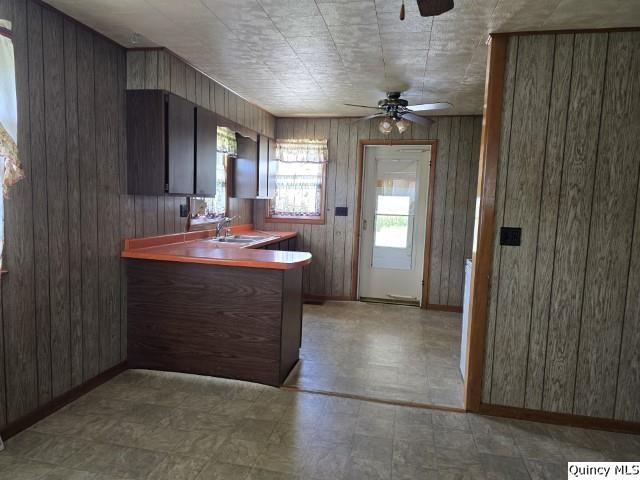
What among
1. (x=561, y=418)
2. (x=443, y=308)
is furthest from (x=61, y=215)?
(x=443, y=308)

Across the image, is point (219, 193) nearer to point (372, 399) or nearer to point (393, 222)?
point (393, 222)

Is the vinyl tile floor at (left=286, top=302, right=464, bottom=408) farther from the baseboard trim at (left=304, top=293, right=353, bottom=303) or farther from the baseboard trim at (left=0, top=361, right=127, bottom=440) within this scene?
the baseboard trim at (left=0, top=361, right=127, bottom=440)

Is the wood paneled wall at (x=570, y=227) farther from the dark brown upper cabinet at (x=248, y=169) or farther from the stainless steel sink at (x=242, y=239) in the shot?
the dark brown upper cabinet at (x=248, y=169)

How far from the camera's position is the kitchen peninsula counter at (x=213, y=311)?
9.53 ft

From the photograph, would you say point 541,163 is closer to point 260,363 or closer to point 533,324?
point 533,324

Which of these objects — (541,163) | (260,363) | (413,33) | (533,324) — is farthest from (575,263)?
(260,363)

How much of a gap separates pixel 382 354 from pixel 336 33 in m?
2.51

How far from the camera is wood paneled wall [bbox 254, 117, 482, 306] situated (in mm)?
5016

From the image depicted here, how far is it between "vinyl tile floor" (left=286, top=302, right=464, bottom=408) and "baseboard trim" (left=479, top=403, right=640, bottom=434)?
0.71 feet

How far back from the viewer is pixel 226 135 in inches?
173

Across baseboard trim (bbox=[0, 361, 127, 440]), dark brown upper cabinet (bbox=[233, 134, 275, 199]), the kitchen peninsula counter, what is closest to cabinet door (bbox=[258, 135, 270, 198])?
dark brown upper cabinet (bbox=[233, 134, 275, 199])

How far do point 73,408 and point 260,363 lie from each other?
115cm

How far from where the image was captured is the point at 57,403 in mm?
2537

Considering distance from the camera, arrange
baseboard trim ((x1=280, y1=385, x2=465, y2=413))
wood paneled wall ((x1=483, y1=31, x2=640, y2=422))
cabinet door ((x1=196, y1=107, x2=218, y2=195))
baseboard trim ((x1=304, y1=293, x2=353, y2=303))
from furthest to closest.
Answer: baseboard trim ((x1=304, y1=293, x2=353, y2=303)) < cabinet door ((x1=196, y1=107, x2=218, y2=195)) < baseboard trim ((x1=280, y1=385, x2=465, y2=413)) < wood paneled wall ((x1=483, y1=31, x2=640, y2=422))
